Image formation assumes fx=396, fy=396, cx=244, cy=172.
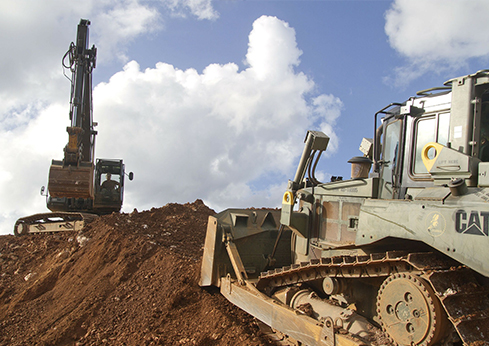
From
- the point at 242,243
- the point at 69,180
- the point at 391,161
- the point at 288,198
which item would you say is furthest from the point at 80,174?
the point at 391,161

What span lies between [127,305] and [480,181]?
6049 mm

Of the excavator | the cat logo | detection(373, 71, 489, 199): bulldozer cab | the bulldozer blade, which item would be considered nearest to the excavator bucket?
the excavator

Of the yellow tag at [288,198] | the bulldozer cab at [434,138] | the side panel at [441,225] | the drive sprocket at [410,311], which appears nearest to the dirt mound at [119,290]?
the yellow tag at [288,198]

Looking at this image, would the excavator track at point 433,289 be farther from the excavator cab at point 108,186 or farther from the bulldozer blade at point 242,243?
the excavator cab at point 108,186

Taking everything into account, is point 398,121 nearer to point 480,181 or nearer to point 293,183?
point 480,181

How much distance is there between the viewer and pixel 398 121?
4.86 metres

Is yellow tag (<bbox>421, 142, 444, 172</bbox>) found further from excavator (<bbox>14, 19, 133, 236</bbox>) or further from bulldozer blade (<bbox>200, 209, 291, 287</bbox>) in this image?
excavator (<bbox>14, 19, 133, 236</bbox>)

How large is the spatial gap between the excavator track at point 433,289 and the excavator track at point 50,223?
10.4 meters

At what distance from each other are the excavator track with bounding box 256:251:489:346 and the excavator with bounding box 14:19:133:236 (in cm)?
1036

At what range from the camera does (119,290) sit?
786 centimetres

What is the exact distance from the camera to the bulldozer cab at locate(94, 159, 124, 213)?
15.9m

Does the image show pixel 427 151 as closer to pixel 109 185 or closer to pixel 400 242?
pixel 400 242

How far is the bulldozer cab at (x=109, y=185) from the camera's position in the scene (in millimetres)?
15867

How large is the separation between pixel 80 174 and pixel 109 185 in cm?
307
